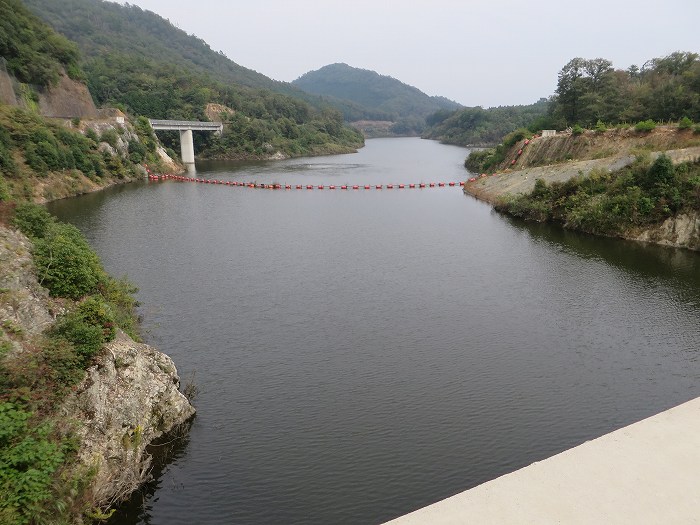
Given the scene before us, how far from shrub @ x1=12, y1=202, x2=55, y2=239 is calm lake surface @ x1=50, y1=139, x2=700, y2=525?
7201 mm

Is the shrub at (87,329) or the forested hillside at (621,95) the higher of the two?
the forested hillside at (621,95)

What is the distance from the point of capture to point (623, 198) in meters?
46.8

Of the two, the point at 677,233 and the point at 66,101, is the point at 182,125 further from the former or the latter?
the point at 677,233

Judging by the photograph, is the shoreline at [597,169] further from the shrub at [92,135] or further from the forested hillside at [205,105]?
the forested hillside at [205,105]

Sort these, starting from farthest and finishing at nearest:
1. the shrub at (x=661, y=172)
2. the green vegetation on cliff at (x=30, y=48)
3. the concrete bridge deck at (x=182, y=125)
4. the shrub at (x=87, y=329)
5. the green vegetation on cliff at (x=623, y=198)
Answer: the concrete bridge deck at (x=182, y=125) < the green vegetation on cliff at (x=30, y=48) < the shrub at (x=661, y=172) < the green vegetation on cliff at (x=623, y=198) < the shrub at (x=87, y=329)

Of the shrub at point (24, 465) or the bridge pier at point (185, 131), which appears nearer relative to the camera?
the shrub at point (24, 465)

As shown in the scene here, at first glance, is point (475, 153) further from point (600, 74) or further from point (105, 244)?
point (105, 244)

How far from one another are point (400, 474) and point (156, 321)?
661 inches

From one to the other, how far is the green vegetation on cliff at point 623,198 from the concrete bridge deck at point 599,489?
32.8 meters

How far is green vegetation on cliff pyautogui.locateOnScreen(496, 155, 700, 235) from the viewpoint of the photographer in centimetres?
4400

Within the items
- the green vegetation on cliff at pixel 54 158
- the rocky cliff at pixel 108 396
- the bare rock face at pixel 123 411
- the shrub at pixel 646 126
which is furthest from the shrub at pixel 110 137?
the shrub at pixel 646 126

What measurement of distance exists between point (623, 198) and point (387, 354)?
109 feet

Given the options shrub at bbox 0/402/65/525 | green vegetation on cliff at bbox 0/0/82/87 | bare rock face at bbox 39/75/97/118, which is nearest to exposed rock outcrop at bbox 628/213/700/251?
shrub at bbox 0/402/65/525

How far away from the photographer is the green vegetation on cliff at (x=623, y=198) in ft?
144
